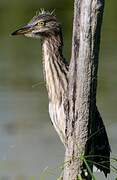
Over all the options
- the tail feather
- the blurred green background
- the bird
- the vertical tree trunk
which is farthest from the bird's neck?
the blurred green background

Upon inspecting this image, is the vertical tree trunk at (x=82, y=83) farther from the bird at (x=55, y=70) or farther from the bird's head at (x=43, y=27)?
the bird's head at (x=43, y=27)

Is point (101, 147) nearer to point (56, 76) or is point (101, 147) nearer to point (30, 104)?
point (56, 76)

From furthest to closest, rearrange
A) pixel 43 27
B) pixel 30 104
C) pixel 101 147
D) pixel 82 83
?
pixel 30 104
pixel 43 27
pixel 101 147
pixel 82 83

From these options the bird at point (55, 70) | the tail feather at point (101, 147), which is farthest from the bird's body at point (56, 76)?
the tail feather at point (101, 147)

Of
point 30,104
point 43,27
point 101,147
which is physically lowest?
point 30,104

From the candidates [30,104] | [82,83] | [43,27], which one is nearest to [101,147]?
[43,27]
